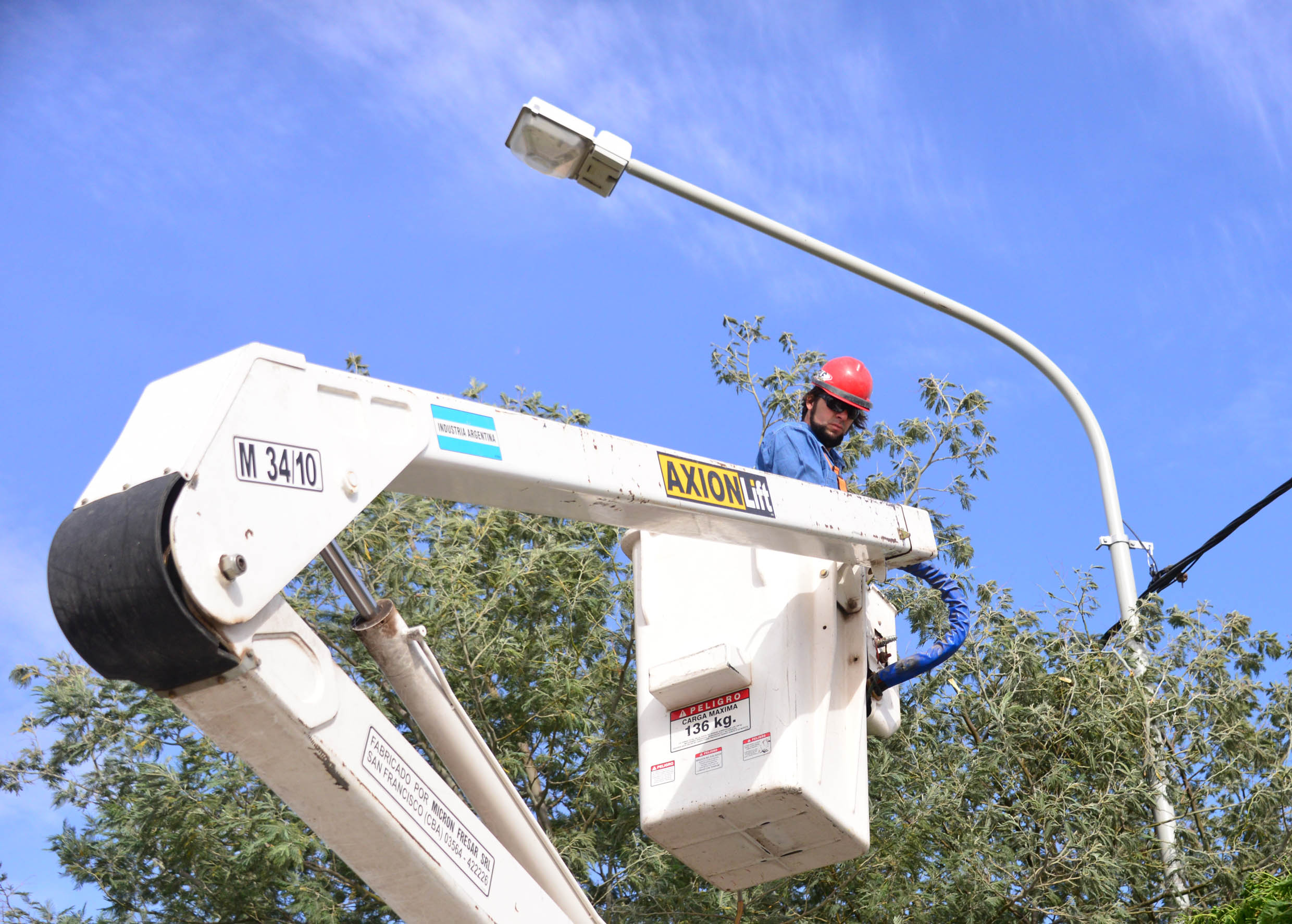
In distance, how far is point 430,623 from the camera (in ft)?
34.0

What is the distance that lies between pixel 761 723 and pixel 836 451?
1796 mm

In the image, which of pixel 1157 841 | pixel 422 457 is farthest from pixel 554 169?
pixel 1157 841

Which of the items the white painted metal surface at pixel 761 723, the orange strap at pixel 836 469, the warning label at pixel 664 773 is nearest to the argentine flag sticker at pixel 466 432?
the white painted metal surface at pixel 761 723

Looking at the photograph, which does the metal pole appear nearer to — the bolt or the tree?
the tree

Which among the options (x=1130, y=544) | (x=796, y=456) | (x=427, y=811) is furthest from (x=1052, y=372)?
(x=427, y=811)

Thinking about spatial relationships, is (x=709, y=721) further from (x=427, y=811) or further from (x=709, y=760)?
(x=427, y=811)

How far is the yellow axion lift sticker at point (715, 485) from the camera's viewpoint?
4645mm

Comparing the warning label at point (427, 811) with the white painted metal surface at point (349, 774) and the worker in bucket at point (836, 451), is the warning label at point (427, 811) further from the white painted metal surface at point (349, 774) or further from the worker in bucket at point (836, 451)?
the worker in bucket at point (836, 451)

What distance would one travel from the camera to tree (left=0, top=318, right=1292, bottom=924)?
9.87 metres

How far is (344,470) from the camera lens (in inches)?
150

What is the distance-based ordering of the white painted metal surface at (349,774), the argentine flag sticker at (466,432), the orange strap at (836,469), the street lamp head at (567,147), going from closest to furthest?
the white painted metal surface at (349,774), the argentine flag sticker at (466,432), the orange strap at (836,469), the street lamp head at (567,147)

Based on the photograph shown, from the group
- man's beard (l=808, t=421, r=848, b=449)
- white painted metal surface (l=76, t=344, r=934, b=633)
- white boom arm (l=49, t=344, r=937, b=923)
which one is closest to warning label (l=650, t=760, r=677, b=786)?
white boom arm (l=49, t=344, r=937, b=923)

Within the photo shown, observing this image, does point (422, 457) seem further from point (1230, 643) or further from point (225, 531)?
point (1230, 643)

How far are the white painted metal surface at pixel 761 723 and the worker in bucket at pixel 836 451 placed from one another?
0.68ft
